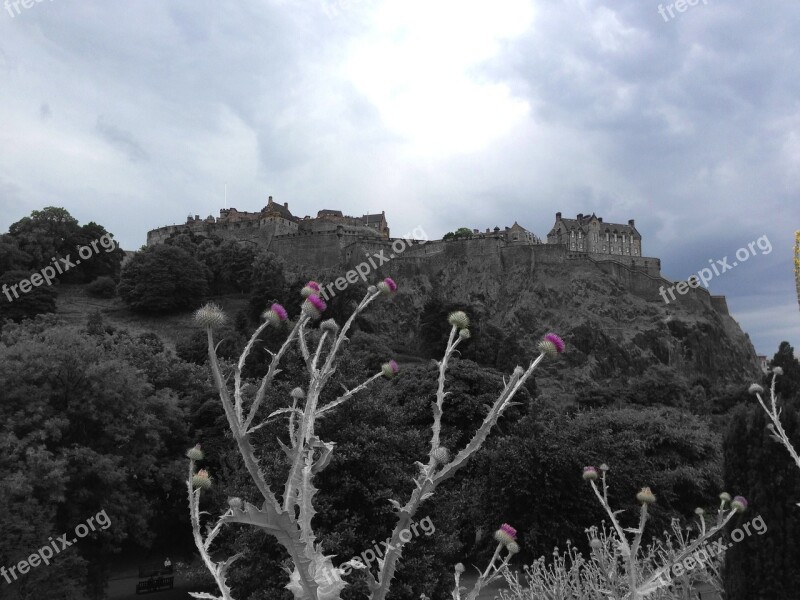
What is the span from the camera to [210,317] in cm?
307

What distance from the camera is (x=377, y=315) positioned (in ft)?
245

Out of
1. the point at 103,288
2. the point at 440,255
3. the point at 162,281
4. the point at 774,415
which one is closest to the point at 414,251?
the point at 440,255

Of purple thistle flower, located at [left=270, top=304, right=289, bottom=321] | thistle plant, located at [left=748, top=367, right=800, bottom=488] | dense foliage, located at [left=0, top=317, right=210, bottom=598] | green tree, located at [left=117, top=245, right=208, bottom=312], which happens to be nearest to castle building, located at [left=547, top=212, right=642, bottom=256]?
green tree, located at [left=117, top=245, right=208, bottom=312]

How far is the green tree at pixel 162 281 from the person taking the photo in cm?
6831

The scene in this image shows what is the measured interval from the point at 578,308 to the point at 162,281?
49.6 m

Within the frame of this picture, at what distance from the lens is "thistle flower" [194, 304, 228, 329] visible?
9.83 feet

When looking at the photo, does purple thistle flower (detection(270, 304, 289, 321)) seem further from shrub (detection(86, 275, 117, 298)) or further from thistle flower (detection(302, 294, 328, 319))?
shrub (detection(86, 275, 117, 298))

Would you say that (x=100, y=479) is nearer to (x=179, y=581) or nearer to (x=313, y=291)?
(x=179, y=581)

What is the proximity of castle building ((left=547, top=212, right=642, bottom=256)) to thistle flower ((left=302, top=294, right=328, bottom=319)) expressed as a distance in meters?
105

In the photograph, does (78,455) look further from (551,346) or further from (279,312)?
(551,346)

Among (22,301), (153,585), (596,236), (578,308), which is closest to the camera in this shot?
(153,585)

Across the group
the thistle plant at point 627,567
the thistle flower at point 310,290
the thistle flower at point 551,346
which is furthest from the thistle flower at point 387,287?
the thistle plant at point 627,567

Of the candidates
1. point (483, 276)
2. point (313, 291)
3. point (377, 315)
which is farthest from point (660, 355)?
point (313, 291)

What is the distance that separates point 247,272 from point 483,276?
3050 centimetres
